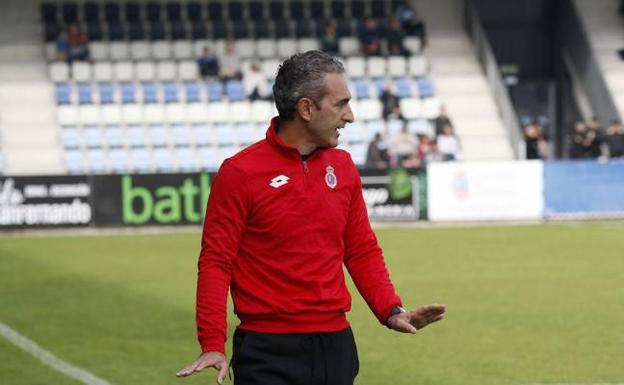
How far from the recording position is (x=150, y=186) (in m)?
26.7

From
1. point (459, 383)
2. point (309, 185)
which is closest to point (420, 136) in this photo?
point (459, 383)

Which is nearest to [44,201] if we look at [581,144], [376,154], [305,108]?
[376,154]

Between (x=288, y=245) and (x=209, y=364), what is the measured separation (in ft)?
1.85

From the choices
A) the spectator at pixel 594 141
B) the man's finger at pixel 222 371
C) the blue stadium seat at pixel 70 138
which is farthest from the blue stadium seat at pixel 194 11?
the man's finger at pixel 222 371

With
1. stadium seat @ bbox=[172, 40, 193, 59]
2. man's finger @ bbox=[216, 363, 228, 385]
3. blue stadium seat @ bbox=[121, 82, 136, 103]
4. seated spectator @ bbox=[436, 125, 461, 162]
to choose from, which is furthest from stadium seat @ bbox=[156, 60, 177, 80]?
man's finger @ bbox=[216, 363, 228, 385]

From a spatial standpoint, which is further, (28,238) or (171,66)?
(171,66)

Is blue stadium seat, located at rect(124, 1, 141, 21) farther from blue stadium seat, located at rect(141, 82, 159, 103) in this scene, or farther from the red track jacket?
the red track jacket

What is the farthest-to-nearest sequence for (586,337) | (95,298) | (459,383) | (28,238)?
1. (28,238)
2. (95,298)
3. (586,337)
4. (459,383)

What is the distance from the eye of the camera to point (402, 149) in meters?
30.2

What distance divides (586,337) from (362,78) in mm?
23545

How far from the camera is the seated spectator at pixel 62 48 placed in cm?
3409

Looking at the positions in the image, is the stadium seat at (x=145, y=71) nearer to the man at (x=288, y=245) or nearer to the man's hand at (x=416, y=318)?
the man at (x=288, y=245)

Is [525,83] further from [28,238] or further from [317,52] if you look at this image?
[317,52]

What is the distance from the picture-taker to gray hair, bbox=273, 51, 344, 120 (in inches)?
197
